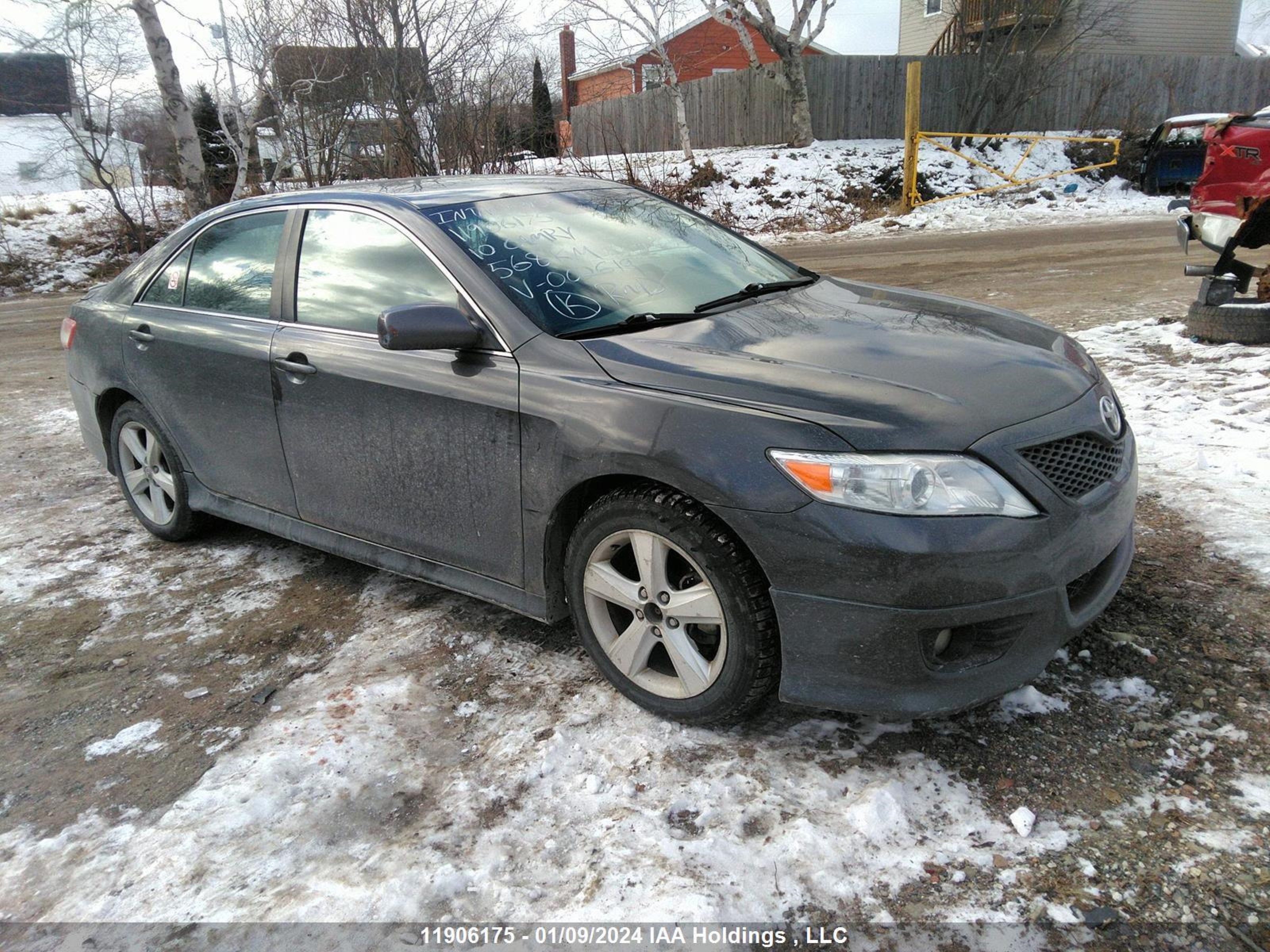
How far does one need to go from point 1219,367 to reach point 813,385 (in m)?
4.74

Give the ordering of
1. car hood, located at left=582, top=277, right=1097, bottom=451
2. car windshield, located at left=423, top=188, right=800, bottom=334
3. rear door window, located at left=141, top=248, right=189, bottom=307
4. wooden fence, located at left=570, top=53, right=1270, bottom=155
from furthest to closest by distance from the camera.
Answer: wooden fence, located at left=570, top=53, right=1270, bottom=155 < rear door window, located at left=141, top=248, right=189, bottom=307 < car windshield, located at left=423, top=188, right=800, bottom=334 < car hood, located at left=582, top=277, right=1097, bottom=451

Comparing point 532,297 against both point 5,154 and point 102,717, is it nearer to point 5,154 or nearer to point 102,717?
point 102,717

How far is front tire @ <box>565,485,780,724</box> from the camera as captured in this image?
2494 mm

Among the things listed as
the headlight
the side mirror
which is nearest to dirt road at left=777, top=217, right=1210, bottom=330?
the headlight

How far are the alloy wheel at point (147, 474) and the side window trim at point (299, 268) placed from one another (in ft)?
4.05

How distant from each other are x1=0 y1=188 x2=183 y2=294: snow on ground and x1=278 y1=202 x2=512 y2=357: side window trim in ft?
52.7

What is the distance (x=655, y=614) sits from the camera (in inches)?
107

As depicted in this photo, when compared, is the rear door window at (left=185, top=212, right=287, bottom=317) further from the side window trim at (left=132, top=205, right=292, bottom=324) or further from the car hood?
the car hood

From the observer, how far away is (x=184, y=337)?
157 inches

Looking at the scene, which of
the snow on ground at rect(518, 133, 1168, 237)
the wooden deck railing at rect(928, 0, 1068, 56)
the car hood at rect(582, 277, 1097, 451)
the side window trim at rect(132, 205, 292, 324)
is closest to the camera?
the car hood at rect(582, 277, 1097, 451)

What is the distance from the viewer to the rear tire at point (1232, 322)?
20.1 ft

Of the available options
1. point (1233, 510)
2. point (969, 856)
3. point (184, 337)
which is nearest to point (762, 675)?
point (969, 856)

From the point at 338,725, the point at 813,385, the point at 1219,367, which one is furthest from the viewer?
the point at 1219,367

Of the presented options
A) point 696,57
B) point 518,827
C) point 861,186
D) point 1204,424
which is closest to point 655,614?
point 518,827
